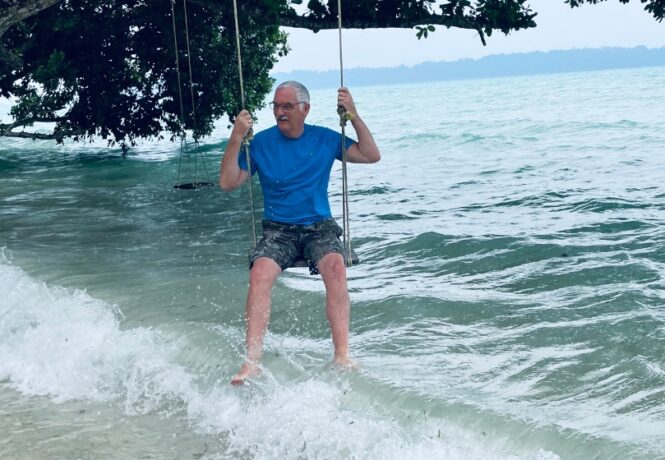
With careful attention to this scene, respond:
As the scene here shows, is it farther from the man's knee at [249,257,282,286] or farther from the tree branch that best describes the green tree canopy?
the man's knee at [249,257,282,286]

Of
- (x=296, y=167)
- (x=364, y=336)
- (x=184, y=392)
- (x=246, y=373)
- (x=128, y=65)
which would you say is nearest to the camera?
(x=246, y=373)

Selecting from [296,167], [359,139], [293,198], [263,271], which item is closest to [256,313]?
[263,271]

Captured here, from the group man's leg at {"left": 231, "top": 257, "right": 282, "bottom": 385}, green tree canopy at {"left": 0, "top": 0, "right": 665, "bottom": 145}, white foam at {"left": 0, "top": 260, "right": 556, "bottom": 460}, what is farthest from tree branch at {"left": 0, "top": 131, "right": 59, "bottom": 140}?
man's leg at {"left": 231, "top": 257, "right": 282, "bottom": 385}

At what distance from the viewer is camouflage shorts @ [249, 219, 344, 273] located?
21.7ft

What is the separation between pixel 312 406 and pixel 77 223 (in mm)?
9481

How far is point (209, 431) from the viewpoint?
20.1 feet

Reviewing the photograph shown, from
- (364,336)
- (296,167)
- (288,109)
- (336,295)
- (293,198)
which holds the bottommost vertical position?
(364,336)

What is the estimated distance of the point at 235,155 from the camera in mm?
6527

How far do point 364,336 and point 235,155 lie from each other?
208cm

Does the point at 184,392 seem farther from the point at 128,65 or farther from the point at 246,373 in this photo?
the point at 128,65

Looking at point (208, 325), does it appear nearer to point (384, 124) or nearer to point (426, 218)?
point (426, 218)

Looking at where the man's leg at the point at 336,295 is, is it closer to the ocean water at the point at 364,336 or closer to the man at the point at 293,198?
the man at the point at 293,198

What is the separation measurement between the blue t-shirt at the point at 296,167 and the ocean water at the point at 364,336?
1049 millimetres

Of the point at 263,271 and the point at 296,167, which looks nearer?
the point at 263,271
